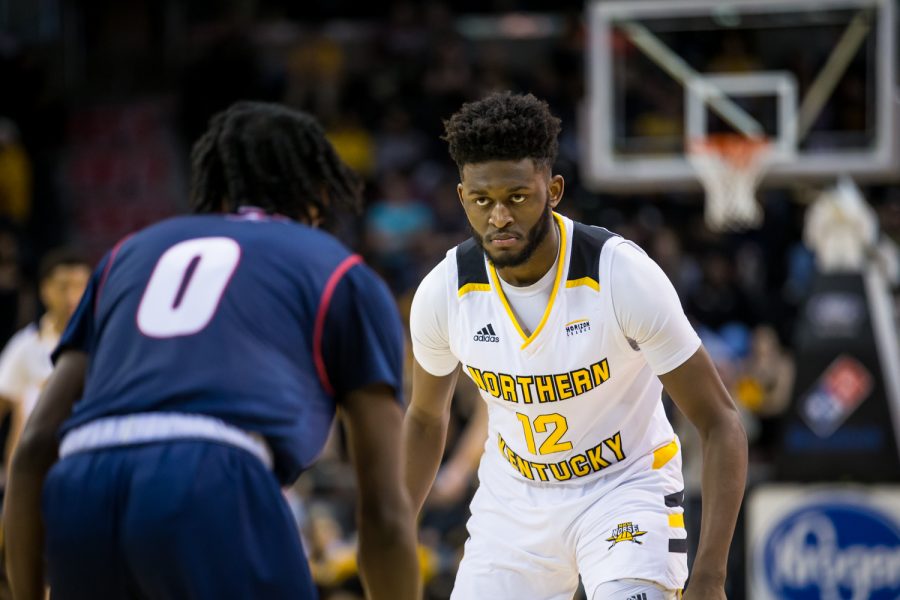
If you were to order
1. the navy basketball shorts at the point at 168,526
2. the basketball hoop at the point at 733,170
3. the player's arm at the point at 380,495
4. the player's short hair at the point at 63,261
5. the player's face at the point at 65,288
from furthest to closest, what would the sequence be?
the basketball hoop at the point at 733,170
the player's short hair at the point at 63,261
the player's face at the point at 65,288
the player's arm at the point at 380,495
the navy basketball shorts at the point at 168,526

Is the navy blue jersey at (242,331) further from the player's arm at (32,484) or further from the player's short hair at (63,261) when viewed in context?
the player's short hair at (63,261)

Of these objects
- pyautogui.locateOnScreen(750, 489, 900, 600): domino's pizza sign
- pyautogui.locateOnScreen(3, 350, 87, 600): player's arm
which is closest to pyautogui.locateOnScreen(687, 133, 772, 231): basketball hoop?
pyautogui.locateOnScreen(750, 489, 900, 600): domino's pizza sign

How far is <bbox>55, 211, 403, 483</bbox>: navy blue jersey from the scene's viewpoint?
314cm

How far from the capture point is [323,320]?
326cm

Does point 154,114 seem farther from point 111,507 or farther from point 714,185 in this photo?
point 111,507

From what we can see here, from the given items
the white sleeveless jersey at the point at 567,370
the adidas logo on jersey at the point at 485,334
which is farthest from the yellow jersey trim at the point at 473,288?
the adidas logo on jersey at the point at 485,334

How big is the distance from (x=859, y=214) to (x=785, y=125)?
1.49 metres

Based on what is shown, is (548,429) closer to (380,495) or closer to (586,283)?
(586,283)

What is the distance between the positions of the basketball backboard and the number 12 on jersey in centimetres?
693

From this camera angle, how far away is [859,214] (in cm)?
1038

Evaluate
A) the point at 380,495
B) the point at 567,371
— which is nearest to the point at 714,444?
the point at 567,371

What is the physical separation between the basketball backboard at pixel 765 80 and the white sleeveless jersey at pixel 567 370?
6817 millimetres

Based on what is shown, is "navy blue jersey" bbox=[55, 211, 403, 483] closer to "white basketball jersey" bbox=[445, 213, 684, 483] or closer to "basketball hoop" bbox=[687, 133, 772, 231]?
"white basketball jersey" bbox=[445, 213, 684, 483]

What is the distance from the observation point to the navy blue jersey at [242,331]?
3.14 m
